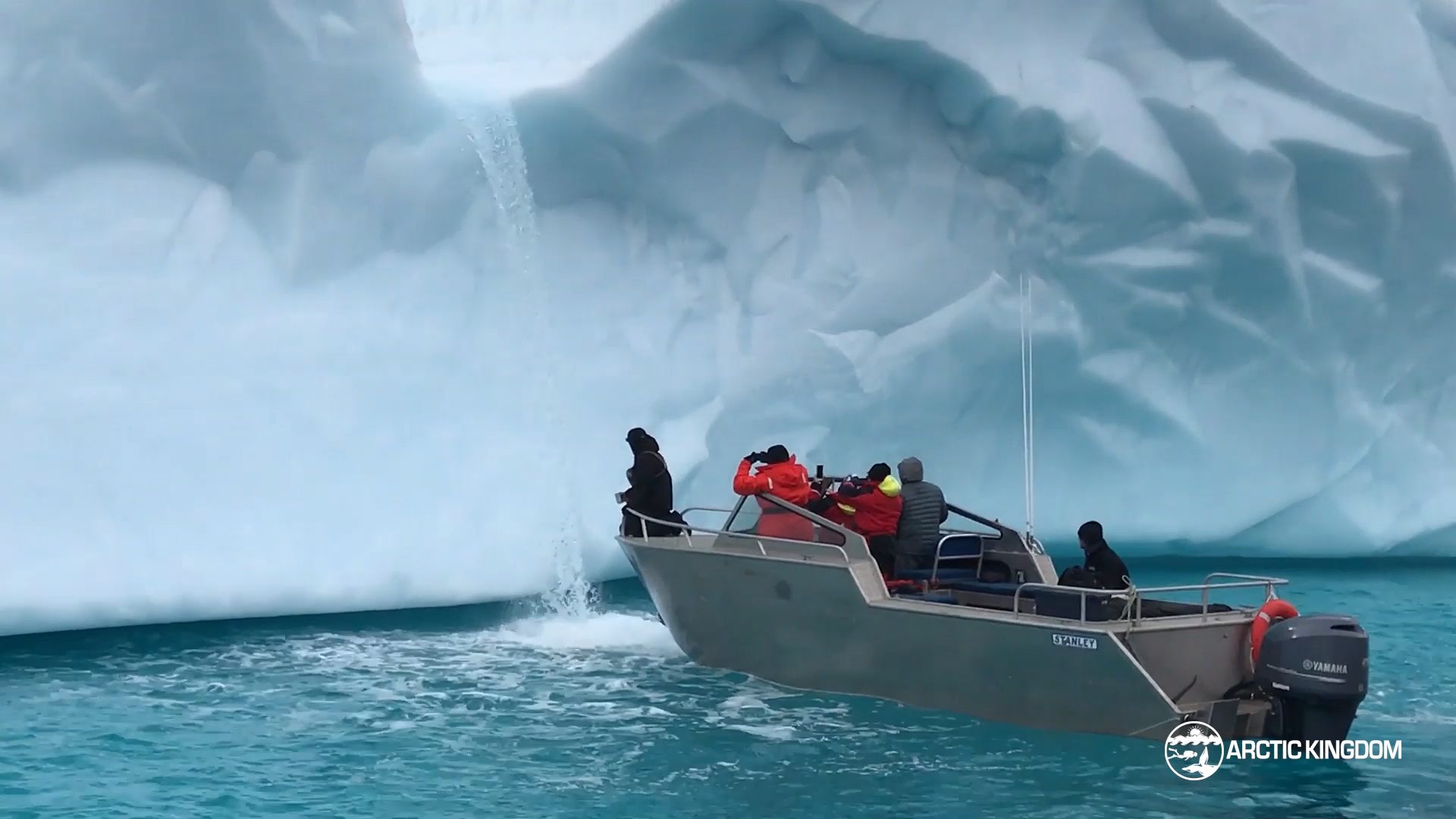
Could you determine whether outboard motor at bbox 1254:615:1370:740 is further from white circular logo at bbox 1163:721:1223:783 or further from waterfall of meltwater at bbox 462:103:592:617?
waterfall of meltwater at bbox 462:103:592:617

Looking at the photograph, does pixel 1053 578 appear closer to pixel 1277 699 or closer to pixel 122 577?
pixel 1277 699

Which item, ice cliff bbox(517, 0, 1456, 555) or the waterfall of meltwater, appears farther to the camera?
ice cliff bbox(517, 0, 1456, 555)

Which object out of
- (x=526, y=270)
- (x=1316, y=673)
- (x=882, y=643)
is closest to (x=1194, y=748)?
(x=1316, y=673)

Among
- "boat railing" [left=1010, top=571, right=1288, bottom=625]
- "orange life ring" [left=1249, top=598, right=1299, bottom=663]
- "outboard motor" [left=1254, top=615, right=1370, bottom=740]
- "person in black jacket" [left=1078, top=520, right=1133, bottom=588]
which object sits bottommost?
"outboard motor" [left=1254, top=615, right=1370, bottom=740]

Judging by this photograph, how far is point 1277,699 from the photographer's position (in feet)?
24.2

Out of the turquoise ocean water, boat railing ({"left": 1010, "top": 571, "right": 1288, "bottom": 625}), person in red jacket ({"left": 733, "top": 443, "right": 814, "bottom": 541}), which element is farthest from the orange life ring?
person in red jacket ({"left": 733, "top": 443, "right": 814, "bottom": 541})

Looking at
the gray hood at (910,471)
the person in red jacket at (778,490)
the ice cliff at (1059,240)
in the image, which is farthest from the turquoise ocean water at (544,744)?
the ice cliff at (1059,240)

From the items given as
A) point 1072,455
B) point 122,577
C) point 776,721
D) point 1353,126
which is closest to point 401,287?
point 122,577

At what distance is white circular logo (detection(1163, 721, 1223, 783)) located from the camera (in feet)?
24.0

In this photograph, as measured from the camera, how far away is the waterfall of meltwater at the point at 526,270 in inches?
474

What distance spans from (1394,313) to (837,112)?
18.2 feet

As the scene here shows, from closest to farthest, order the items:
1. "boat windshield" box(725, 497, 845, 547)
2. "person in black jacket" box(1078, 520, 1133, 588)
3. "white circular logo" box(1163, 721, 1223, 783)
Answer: "white circular logo" box(1163, 721, 1223, 783) → "person in black jacket" box(1078, 520, 1133, 588) → "boat windshield" box(725, 497, 845, 547)

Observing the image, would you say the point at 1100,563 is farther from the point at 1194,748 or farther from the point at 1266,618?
the point at 1194,748

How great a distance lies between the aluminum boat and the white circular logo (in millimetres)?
66
